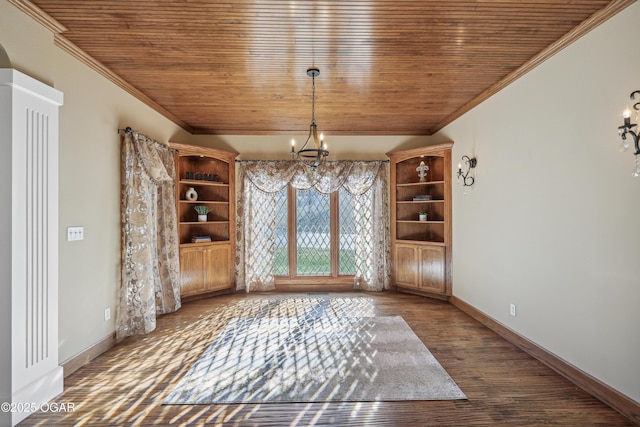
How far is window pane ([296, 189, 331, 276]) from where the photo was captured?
5.08 metres

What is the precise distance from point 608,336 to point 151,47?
4106 mm

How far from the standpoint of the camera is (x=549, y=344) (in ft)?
8.44

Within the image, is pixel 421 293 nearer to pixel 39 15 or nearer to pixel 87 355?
pixel 87 355

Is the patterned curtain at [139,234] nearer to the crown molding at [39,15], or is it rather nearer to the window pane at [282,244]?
the crown molding at [39,15]

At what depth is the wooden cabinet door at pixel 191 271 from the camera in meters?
4.32

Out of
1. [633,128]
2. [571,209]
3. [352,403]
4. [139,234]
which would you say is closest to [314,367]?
[352,403]

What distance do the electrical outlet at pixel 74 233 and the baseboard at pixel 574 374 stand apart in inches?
163

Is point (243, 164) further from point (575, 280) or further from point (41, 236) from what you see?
point (575, 280)

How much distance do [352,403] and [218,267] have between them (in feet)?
10.6

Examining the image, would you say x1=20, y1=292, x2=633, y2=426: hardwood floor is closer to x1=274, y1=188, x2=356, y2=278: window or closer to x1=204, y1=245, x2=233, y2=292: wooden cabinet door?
x1=204, y1=245, x2=233, y2=292: wooden cabinet door

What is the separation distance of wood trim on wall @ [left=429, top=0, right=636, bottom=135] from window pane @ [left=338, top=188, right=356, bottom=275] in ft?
7.46

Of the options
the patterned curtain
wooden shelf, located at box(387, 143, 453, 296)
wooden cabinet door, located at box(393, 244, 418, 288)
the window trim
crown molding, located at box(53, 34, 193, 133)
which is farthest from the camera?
the window trim

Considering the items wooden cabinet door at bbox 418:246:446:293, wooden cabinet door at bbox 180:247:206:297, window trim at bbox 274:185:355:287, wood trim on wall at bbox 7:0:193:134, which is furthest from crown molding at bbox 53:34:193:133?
wooden cabinet door at bbox 418:246:446:293

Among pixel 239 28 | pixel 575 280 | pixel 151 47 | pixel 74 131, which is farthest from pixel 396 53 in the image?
pixel 74 131
